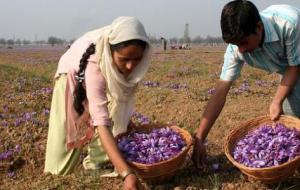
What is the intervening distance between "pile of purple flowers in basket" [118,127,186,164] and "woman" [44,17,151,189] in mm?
191

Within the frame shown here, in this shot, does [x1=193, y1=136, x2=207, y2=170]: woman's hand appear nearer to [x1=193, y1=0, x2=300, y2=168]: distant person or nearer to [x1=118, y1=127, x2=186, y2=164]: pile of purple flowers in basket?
[x1=193, y1=0, x2=300, y2=168]: distant person

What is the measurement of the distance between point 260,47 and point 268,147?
29.7 inches

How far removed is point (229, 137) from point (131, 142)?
31.3 inches

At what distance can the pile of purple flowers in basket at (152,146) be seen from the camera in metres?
3.90

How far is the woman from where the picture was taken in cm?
351

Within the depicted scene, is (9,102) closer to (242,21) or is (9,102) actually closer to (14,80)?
(14,80)

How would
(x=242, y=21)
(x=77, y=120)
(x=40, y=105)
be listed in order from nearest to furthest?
(x=242, y=21)
(x=77, y=120)
(x=40, y=105)

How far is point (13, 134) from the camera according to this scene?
6.58m

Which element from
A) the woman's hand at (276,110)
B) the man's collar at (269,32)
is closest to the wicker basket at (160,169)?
the woman's hand at (276,110)

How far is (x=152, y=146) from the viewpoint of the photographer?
3.99m

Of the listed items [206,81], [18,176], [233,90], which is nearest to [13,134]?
[18,176]

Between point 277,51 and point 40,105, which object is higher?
point 277,51

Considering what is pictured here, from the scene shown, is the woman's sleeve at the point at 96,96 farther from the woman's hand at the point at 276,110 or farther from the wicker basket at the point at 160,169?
the woman's hand at the point at 276,110

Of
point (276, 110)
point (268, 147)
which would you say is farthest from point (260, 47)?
point (268, 147)
